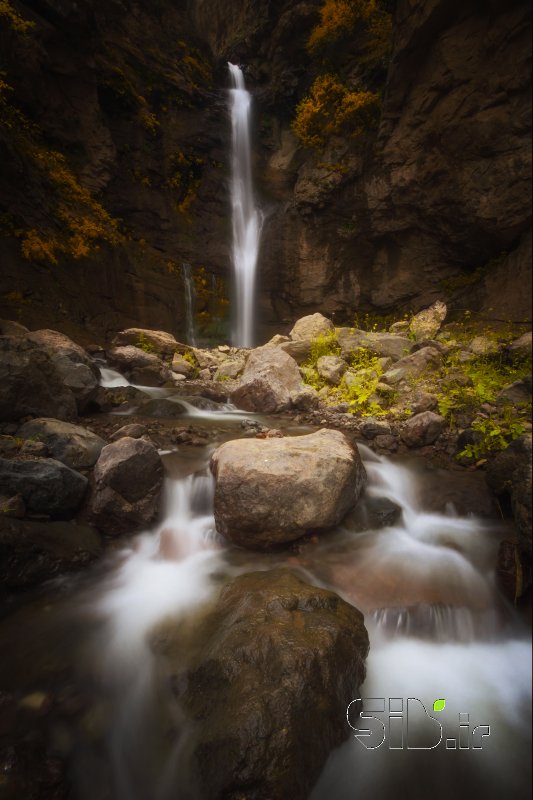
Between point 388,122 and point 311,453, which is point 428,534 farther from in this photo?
point 388,122

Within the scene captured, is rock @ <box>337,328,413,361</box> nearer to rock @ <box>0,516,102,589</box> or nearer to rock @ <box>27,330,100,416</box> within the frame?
rock @ <box>27,330,100,416</box>

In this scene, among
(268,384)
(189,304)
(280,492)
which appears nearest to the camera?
(280,492)

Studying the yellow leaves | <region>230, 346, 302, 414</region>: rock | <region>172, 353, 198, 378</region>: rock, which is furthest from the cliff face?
<region>230, 346, 302, 414</region>: rock

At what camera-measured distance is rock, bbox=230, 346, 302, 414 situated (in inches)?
299

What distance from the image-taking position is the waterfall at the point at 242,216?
1524 centimetres

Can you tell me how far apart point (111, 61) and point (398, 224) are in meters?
12.4

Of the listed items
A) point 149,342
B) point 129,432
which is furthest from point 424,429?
point 149,342

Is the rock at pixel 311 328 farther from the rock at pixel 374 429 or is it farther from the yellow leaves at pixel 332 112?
the yellow leaves at pixel 332 112

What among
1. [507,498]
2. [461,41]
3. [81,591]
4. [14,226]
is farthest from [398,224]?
[81,591]

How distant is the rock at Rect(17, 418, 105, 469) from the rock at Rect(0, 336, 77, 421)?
920 mm

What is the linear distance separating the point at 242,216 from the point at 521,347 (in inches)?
646

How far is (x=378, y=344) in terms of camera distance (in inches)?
333

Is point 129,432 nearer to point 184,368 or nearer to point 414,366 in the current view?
point 414,366

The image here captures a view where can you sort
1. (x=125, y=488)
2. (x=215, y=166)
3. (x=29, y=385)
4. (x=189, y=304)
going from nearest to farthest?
(x=125, y=488) < (x=29, y=385) < (x=189, y=304) < (x=215, y=166)
